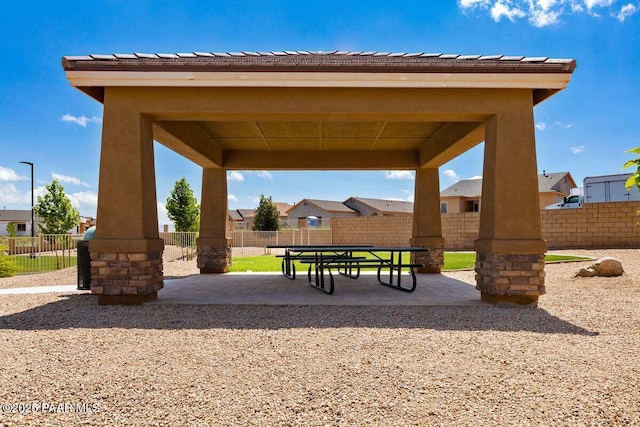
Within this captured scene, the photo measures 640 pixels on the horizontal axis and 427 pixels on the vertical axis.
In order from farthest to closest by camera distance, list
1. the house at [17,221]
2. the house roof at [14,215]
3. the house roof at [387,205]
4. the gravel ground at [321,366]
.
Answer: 1. the house roof at [14,215]
2. the house at [17,221]
3. the house roof at [387,205]
4. the gravel ground at [321,366]

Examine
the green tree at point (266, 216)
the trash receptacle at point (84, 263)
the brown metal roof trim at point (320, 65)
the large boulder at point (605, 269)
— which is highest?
the brown metal roof trim at point (320, 65)

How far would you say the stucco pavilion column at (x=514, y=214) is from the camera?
6359 millimetres

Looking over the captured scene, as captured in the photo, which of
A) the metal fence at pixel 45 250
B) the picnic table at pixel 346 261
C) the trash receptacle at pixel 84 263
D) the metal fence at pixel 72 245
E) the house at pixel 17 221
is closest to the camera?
the picnic table at pixel 346 261

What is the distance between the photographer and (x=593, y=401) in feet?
9.48

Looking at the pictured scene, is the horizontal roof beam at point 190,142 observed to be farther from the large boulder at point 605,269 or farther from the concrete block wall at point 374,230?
the concrete block wall at point 374,230

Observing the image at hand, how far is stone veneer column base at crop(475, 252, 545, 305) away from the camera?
20.9ft

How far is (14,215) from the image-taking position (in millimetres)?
55906

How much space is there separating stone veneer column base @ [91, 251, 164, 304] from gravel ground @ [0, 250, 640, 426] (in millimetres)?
397

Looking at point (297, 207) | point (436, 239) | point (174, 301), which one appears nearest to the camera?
point (174, 301)

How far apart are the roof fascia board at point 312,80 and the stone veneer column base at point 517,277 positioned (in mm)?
2760

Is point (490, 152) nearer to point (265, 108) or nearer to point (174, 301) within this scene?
point (265, 108)

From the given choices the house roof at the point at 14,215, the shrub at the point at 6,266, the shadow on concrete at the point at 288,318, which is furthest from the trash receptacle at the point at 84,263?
the house roof at the point at 14,215

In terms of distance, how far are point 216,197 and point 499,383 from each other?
9.65 metres

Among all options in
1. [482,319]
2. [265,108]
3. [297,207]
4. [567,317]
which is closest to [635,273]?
[567,317]
